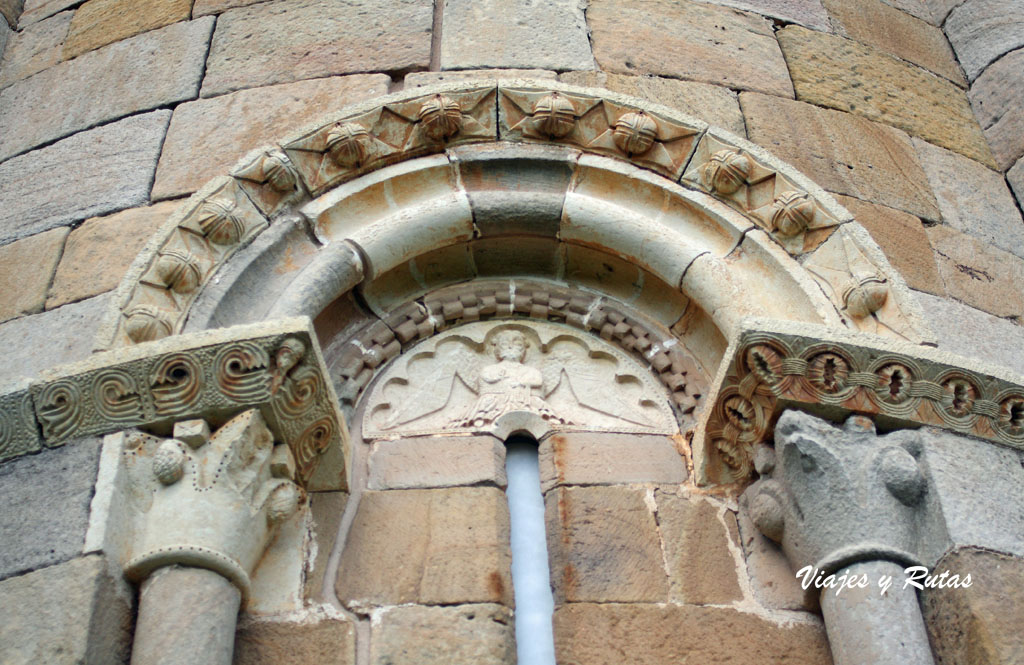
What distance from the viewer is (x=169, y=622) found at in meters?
2.67

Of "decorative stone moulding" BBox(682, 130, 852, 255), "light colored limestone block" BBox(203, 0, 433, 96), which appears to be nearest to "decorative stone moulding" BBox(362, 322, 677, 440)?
"decorative stone moulding" BBox(682, 130, 852, 255)

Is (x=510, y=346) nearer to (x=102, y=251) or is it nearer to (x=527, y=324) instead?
(x=527, y=324)

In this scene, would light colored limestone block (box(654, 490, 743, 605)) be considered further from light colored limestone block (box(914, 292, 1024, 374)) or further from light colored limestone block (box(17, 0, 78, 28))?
light colored limestone block (box(17, 0, 78, 28))

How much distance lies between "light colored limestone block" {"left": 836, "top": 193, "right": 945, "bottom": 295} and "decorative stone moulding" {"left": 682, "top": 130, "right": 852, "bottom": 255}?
27 centimetres

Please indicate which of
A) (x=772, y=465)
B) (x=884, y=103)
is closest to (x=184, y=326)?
(x=772, y=465)

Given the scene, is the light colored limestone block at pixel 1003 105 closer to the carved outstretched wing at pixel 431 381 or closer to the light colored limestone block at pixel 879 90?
the light colored limestone block at pixel 879 90

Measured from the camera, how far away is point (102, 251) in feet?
12.7

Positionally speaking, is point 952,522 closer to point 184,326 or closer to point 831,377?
point 831,377

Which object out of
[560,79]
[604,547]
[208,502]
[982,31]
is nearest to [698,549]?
[604,547]

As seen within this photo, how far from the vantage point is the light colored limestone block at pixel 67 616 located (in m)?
2.62

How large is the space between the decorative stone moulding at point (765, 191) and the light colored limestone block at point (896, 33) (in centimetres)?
155

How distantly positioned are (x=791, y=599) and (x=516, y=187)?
1.73 meters

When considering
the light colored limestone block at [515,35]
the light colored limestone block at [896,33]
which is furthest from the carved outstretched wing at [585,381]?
the light colored limestone block at [896,33]

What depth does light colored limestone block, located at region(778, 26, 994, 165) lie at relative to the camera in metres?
4.75
